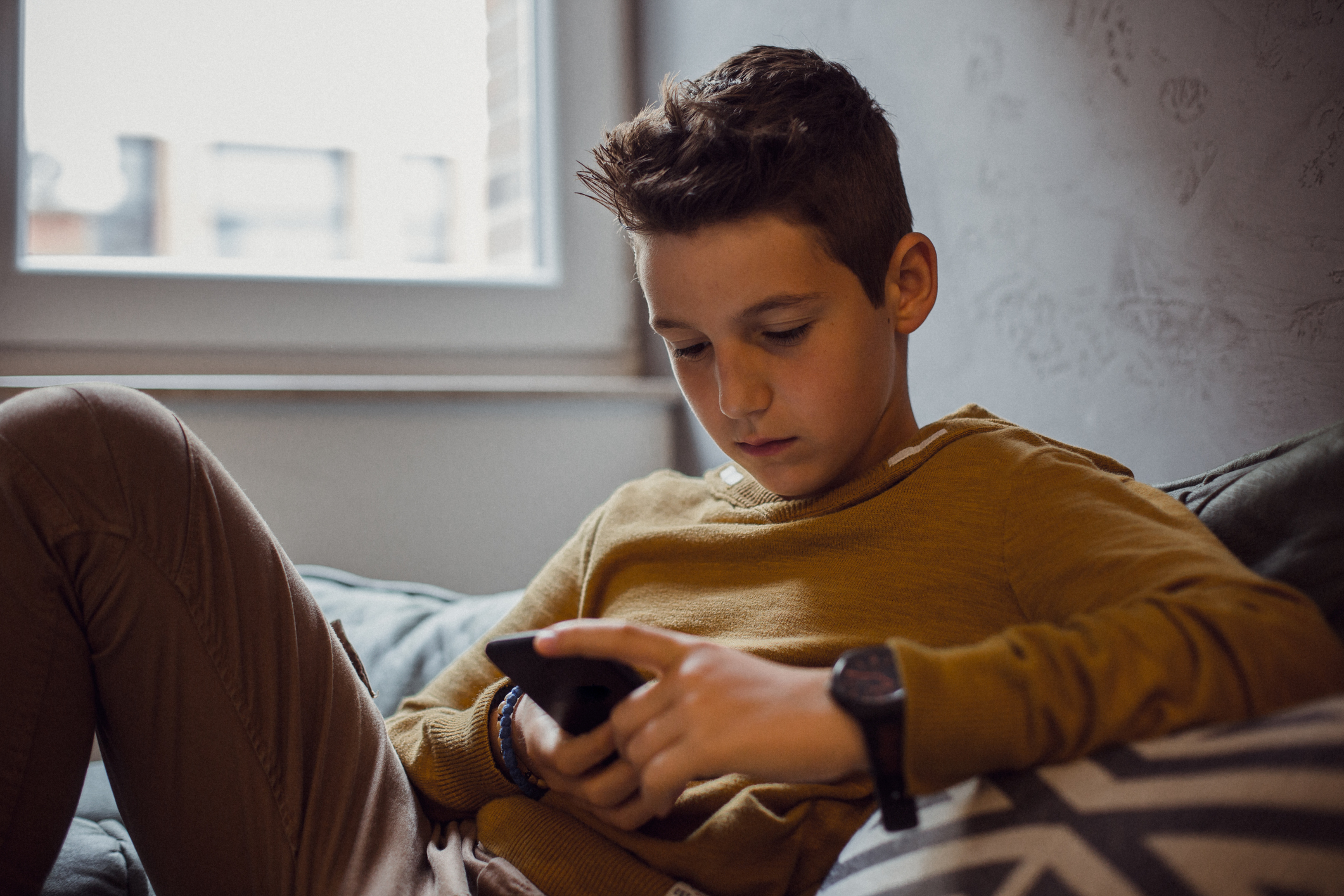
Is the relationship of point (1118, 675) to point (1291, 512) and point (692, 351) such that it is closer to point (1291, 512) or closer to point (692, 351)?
point (1291, 512)

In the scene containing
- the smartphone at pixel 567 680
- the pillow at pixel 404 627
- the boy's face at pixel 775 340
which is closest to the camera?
the smartphone at pixel 567 680

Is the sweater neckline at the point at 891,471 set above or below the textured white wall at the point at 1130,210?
below

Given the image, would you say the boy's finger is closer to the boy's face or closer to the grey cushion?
the boy's face

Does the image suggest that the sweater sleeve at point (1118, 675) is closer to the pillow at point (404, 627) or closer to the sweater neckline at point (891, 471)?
the sweater neckline at point (891, 471)

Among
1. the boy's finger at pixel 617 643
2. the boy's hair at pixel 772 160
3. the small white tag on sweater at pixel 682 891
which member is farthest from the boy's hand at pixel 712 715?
the boy's hair at pixel 772 160

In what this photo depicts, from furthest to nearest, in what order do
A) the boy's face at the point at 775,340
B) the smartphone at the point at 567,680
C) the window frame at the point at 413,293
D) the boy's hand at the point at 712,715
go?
the window frame at the point at 413,293 < the boy's face at the point at 775,340 < the smartphone at the point at 567,680 < the boy's hand at the point at 712,715

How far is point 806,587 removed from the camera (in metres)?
0.77

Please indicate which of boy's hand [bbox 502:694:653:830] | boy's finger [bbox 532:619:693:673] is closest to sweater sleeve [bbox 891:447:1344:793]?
boy's finger [bbox 532:619:693:673]

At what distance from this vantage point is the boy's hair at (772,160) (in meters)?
0.75

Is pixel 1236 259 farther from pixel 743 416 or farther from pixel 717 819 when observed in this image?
pixel 717 819

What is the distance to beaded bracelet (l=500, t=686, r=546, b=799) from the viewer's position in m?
0.75

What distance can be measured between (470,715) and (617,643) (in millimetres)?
300

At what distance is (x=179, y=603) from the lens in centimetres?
68

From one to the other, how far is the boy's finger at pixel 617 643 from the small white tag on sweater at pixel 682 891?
21cm
